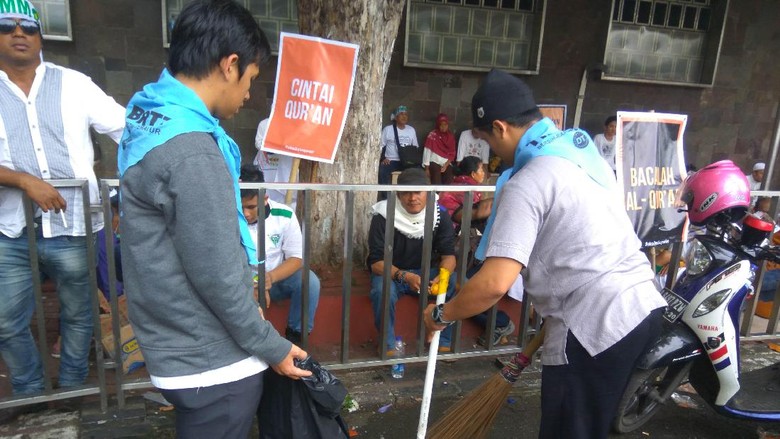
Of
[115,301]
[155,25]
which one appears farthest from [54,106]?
[155,25]

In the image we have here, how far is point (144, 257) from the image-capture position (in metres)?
1.33

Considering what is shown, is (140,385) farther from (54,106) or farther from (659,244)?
(659,244)

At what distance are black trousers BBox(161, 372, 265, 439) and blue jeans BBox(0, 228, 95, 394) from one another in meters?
1.39

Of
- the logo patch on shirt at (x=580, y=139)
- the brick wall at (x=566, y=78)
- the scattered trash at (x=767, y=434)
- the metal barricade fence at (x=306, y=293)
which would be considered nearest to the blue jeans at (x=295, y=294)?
the metal barricade fence at (x=306, y=293)

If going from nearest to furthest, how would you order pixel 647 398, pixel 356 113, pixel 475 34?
pixel 647 398 < pixel 356 113 < pixel 475 34

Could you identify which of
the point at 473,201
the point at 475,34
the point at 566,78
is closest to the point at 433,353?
the point at 473,201

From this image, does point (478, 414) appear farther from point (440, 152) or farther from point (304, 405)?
point (440, 152)

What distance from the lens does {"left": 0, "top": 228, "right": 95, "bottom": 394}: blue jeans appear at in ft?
8.09

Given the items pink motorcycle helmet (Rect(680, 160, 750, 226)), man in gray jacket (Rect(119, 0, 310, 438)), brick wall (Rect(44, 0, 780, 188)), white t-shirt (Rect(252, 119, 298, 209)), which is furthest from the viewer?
brick wall (Rect(44, 0, 780, 188))

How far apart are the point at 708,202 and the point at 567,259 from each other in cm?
133

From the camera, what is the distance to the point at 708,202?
104 inches

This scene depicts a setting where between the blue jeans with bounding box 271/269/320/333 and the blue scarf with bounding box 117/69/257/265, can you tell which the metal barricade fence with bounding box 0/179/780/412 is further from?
the blue scarf with bounding box 117/69/257/265

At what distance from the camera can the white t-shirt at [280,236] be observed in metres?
3.33

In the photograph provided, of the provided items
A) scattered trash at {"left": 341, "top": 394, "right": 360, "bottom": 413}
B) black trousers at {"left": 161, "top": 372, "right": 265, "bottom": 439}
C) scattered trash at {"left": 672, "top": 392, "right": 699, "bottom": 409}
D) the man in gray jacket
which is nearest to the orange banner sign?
scattered trash at {"left": 341, "top": 394, "right": 360, "bottom": 413}
